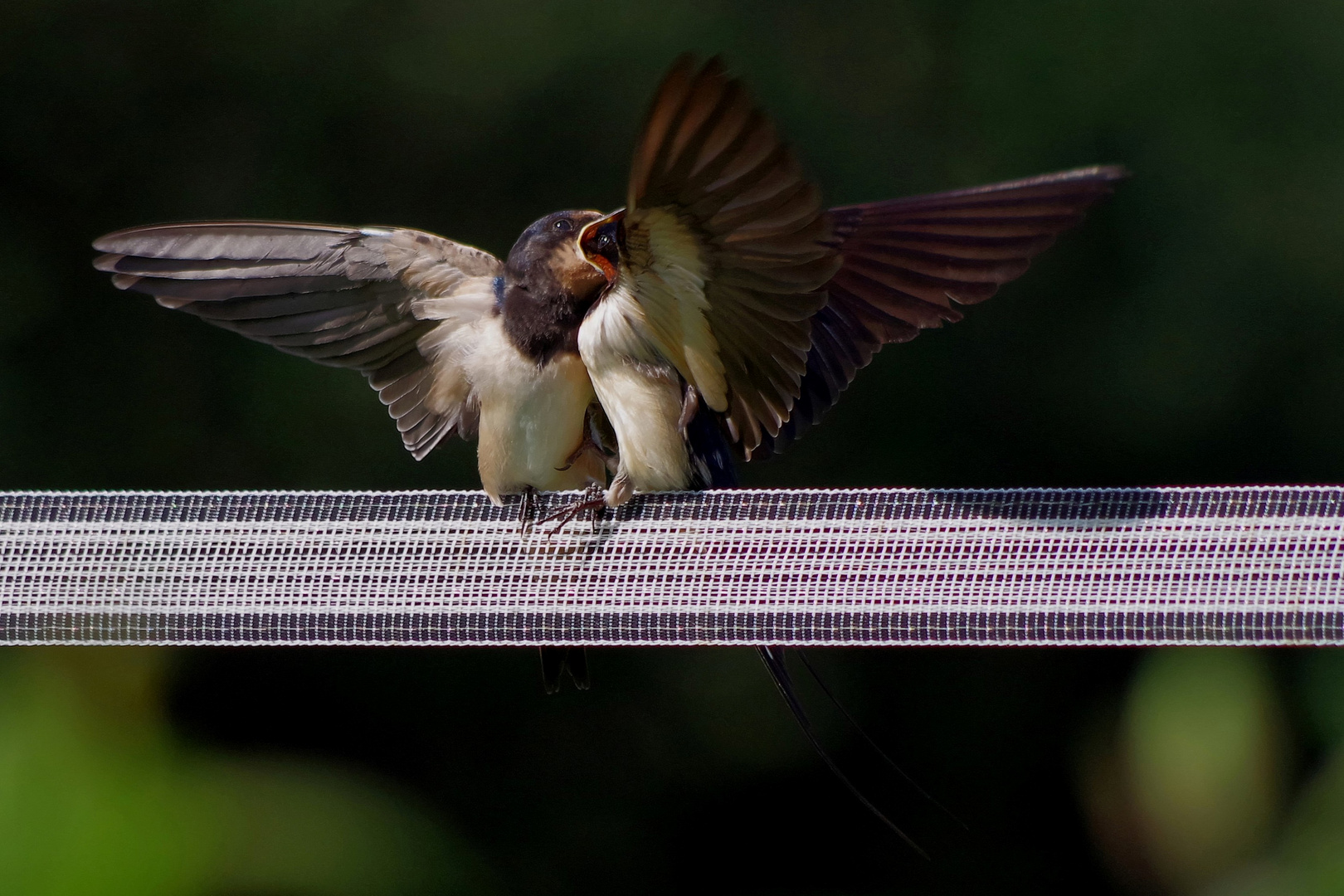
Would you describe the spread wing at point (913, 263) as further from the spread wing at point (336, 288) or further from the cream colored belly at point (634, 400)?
the spread wing at point (336, 288)

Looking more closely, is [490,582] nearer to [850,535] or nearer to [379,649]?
[850,535]

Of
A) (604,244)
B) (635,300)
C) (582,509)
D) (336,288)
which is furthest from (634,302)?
(336,288)

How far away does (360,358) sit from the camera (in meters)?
1.85

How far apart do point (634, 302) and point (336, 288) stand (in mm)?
583

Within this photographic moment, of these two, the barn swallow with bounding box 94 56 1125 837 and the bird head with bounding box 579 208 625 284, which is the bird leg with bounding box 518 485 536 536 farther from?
the bird head with bounding box 579 208 625 284

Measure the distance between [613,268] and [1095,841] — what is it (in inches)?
72.9

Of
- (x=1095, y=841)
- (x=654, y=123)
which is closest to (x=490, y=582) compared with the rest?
(x=654, y=123)

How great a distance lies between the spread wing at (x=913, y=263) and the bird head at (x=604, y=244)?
Answer: 1.00ft

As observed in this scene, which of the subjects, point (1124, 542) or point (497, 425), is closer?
point (1124, 542)

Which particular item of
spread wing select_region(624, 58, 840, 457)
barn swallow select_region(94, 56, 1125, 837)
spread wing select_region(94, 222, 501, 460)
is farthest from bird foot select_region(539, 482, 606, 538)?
spread wing select_region(94, 222, 501, 460)

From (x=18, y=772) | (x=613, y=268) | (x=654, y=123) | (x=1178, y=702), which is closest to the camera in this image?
(x=654, y=123)

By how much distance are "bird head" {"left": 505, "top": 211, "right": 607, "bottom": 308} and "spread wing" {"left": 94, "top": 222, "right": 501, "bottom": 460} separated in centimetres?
10

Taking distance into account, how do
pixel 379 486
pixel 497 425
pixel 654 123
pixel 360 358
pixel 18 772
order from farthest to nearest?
pixel 379 486, pixel 18 772, pixel 360 358, pixel 497 425, pixel 654 123

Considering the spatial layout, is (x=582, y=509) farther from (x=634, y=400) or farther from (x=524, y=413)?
(x=524, y=413)
